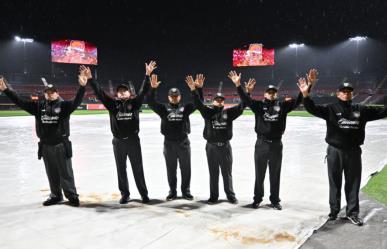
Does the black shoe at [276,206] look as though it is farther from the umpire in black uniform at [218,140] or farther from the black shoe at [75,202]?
the black shoe at [75,202]

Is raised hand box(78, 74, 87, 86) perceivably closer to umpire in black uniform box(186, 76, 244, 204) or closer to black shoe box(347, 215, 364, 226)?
umpire in black uniform box(186, 76, 244, 204)

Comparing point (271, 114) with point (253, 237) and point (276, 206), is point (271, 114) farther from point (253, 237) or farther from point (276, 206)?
point (253, 237)

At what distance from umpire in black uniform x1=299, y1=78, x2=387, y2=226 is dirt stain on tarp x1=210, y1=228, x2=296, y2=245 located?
1021 mm

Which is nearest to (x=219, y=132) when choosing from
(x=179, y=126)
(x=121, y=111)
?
(x=179, y=126)

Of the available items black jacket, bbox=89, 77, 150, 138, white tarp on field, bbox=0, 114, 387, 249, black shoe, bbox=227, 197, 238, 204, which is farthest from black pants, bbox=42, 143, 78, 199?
black shoe, bbox=227, 197, 238, 204

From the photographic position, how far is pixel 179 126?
5.90 meters

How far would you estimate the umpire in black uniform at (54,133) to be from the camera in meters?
5.52

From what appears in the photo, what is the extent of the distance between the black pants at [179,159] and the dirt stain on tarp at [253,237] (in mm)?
1721

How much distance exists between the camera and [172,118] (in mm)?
5879

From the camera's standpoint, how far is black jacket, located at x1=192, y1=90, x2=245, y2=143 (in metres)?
5.75

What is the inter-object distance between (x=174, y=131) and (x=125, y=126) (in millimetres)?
824

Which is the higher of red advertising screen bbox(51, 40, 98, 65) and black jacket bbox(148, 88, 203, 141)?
red advertising screen bbox(51, 40, 98, 65)

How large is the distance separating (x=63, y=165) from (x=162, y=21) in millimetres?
47285

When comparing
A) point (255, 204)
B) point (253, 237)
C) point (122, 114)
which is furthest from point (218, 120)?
point (253, 237)
